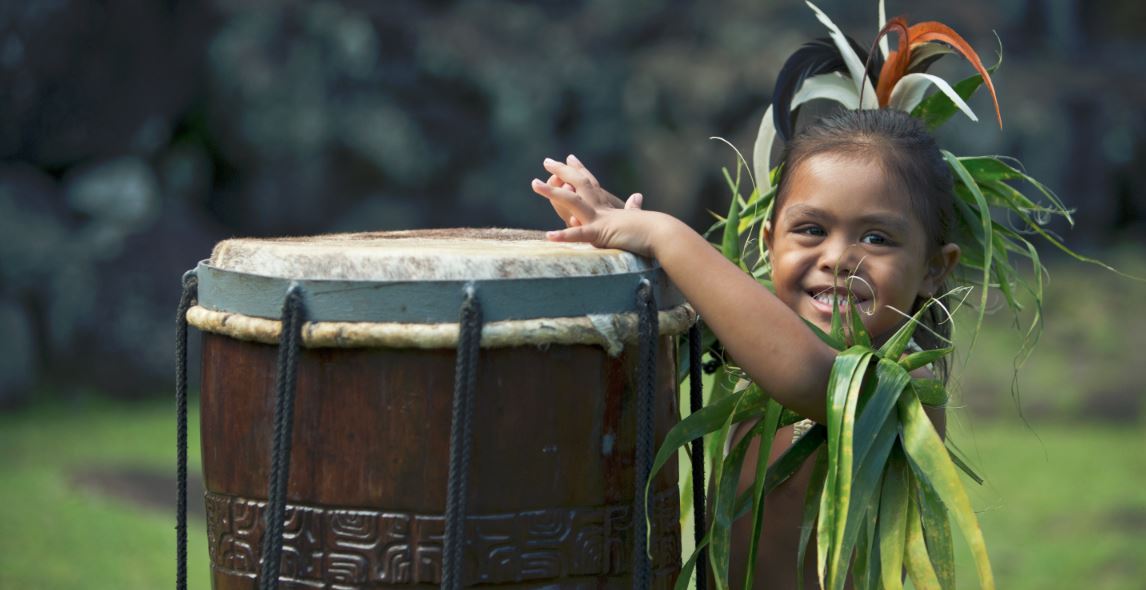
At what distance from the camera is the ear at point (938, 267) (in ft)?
6.21

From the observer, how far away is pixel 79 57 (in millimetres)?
5754

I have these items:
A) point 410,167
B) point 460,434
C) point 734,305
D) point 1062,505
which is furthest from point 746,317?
point 410,167

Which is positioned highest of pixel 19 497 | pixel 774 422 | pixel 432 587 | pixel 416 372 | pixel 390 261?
pixel 390 261

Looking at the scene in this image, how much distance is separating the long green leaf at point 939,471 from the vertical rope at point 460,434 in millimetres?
553

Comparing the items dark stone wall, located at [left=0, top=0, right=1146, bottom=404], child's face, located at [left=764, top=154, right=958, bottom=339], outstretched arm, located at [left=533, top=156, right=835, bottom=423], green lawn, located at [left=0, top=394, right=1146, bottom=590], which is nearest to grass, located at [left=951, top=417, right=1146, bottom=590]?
green lawn, located at [left=0, top=394, right=1146, bottom=590]

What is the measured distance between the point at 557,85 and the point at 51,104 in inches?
100

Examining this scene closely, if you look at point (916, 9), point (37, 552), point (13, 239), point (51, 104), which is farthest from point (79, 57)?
point (916, 9)

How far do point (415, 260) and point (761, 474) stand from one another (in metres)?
0.51

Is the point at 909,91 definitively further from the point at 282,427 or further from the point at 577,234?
the point at 282,427

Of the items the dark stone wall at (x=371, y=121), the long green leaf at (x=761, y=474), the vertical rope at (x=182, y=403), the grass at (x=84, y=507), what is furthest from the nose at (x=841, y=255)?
the dark stone wall at (x=371, y=121)

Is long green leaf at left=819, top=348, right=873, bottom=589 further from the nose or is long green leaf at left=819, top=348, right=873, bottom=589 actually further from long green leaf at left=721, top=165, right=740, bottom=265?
long green leaf at left=721, top=165, right=740, bottom=265

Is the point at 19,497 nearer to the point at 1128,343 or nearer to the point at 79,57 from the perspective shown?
the point at 79,57

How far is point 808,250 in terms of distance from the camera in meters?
1.80

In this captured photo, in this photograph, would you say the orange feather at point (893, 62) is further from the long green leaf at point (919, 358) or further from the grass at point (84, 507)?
the grass at point (84, 507)
